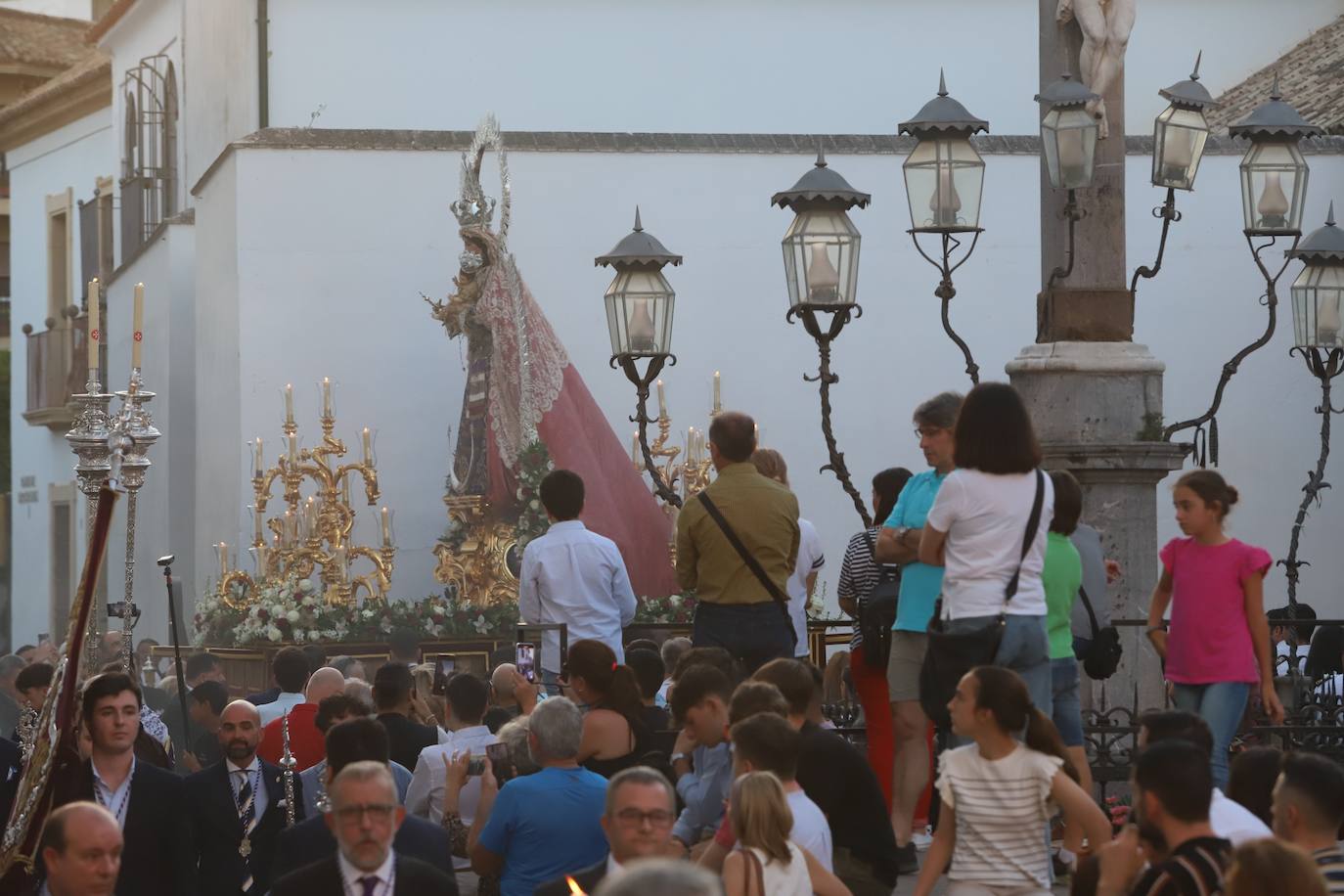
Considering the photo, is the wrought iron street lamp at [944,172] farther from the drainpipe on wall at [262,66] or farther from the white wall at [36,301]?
the white wall at [36,301]

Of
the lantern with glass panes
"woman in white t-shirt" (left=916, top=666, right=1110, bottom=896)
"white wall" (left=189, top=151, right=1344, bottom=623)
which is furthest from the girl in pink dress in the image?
"white wall" (left=189, top=151, right=1344, bottom=623)

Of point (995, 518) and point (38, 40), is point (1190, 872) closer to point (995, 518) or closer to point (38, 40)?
point (995, 518)

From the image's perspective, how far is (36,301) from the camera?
34.3 metres

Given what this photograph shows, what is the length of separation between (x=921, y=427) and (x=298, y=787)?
268 centimetres

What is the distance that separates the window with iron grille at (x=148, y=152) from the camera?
25984 millimetres

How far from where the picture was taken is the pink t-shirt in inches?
340

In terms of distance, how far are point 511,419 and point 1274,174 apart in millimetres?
6702

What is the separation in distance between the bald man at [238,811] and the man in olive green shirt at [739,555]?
70.8 inches

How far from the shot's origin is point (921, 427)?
8.23 metres

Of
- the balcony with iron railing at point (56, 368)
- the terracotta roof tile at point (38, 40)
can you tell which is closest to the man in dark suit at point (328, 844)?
the balcony with iron railing at point (56, 368)

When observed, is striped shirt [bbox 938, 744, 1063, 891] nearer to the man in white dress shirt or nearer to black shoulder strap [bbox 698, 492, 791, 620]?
black shoulder strap [bbox 698, 492, 791, 620]

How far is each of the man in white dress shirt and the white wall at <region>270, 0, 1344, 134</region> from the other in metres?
12.1

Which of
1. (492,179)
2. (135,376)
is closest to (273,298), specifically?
(492,179)

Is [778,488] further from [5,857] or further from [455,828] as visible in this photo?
[5,857]
